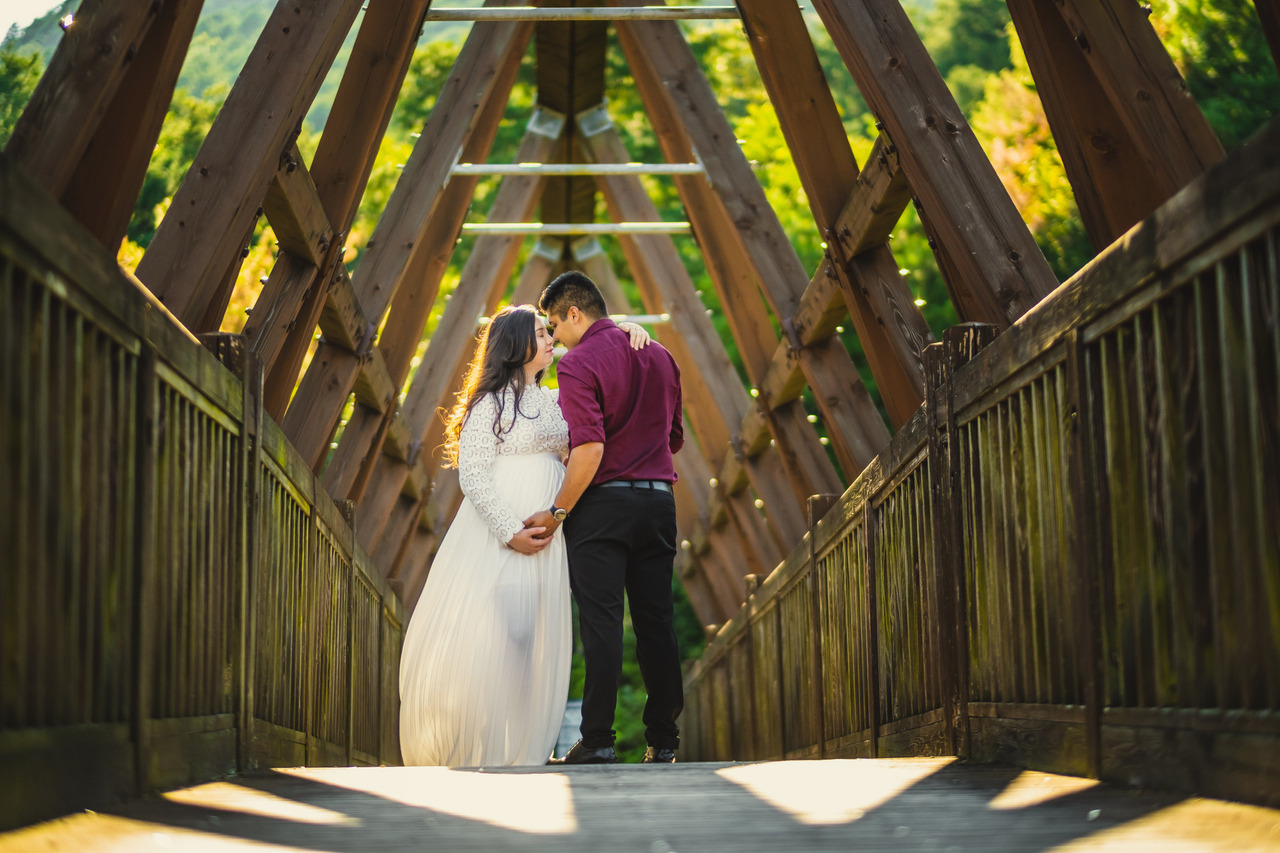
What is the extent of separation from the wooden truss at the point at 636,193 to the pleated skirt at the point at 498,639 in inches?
43.9

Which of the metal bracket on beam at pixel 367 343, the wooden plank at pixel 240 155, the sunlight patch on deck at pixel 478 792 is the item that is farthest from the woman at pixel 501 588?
the metal bracket on beam at pixel 367 343

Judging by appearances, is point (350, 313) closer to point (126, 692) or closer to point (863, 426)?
point (863, 426)

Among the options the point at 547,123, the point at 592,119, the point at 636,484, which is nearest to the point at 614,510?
the point at 636,484

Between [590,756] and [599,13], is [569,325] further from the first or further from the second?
[599,13]

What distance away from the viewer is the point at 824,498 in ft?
20.9

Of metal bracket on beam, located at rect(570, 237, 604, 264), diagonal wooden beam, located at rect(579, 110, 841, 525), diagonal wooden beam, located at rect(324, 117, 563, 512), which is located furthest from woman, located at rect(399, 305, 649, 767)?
metal bracket on beam, located at rect(570, 237, 604, 264)

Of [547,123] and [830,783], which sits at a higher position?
[547,123]

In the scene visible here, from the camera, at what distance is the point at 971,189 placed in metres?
4.73

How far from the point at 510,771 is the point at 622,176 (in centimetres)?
927

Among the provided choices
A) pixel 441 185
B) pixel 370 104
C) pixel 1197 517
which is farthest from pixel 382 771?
pixel 441 185

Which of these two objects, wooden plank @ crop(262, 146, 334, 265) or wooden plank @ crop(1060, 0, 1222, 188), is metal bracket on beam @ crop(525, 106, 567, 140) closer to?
wooden plank @ crop(262, 146, 334, 265)

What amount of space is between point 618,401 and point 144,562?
2.24 meters

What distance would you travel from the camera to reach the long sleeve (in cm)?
505

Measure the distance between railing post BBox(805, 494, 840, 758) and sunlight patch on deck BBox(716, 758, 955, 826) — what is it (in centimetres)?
218
